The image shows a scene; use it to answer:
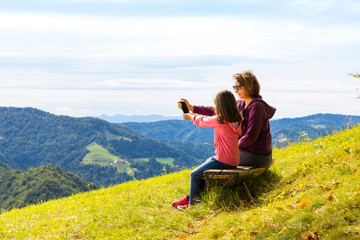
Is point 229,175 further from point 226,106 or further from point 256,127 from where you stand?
point 226,106

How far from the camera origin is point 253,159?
310 inches

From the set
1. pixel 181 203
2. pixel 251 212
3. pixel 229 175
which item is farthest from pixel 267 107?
pixel 181 203

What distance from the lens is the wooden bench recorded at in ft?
23.7

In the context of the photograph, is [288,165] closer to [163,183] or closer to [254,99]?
[254,99]

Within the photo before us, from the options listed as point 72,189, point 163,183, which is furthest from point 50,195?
point 163,183

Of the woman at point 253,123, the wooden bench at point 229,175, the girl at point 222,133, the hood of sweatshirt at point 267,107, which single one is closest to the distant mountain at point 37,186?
the girl at point 222,133

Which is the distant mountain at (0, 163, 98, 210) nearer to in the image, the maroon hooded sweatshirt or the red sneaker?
the red sneaker

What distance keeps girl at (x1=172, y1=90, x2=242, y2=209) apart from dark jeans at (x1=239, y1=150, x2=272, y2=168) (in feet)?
1.10

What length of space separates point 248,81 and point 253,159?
5.93 ft

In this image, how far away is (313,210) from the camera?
211 inches

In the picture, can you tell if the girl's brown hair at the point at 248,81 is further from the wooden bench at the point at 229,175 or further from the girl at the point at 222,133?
the wooden bench at the point at 229,175

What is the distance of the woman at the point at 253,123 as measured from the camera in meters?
7.59

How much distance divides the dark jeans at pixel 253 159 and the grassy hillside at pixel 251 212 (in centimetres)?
49

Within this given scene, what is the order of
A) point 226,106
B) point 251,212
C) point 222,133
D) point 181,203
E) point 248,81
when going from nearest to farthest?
point 251,212 < point 226,106 < point 222,133 < point 248,81 < point 181,203
